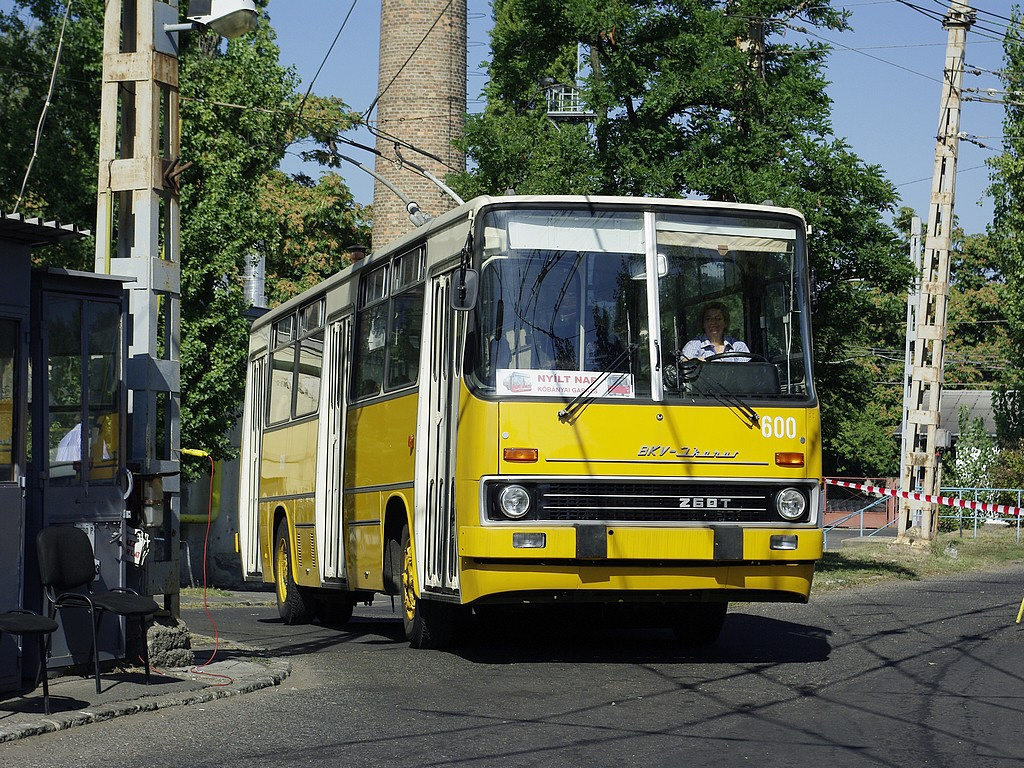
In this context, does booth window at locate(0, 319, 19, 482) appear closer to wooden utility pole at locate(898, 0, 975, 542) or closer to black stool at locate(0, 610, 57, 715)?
black stool at locate(0, 610, 57, 715)

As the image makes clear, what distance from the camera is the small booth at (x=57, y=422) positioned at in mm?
9945

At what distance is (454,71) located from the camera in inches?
1528

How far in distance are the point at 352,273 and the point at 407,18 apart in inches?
967

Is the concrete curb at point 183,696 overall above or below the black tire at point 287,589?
below

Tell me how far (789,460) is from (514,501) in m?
2.08

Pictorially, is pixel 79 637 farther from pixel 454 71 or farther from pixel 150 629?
pixel 454 71

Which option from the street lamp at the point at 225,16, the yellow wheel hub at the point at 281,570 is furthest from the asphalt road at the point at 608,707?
the street lamp at the point at 225,16

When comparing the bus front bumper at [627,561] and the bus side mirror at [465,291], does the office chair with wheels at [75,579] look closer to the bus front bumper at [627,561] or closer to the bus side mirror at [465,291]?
the bus front bumper at [627,561]

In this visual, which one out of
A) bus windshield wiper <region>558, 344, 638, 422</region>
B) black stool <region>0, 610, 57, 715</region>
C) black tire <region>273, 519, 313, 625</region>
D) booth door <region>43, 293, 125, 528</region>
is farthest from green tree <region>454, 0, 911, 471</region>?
black stool <region>0, 610, 57, 715</region>

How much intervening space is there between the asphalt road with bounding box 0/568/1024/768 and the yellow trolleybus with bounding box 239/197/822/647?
0.78 metres

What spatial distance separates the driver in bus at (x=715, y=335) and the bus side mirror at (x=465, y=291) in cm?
173

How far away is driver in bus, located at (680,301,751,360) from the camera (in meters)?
11.7

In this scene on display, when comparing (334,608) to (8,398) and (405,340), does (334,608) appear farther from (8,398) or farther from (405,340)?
(8,398)

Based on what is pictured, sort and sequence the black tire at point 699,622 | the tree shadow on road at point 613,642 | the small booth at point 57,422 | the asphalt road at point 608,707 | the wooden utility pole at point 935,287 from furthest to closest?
the wooden utility pole at point 935,287 < the black tire at point 699,622 < the tree shadow on road at point 613,642 < the small booth at point 57,422 < the asphalt road at point 608,707
